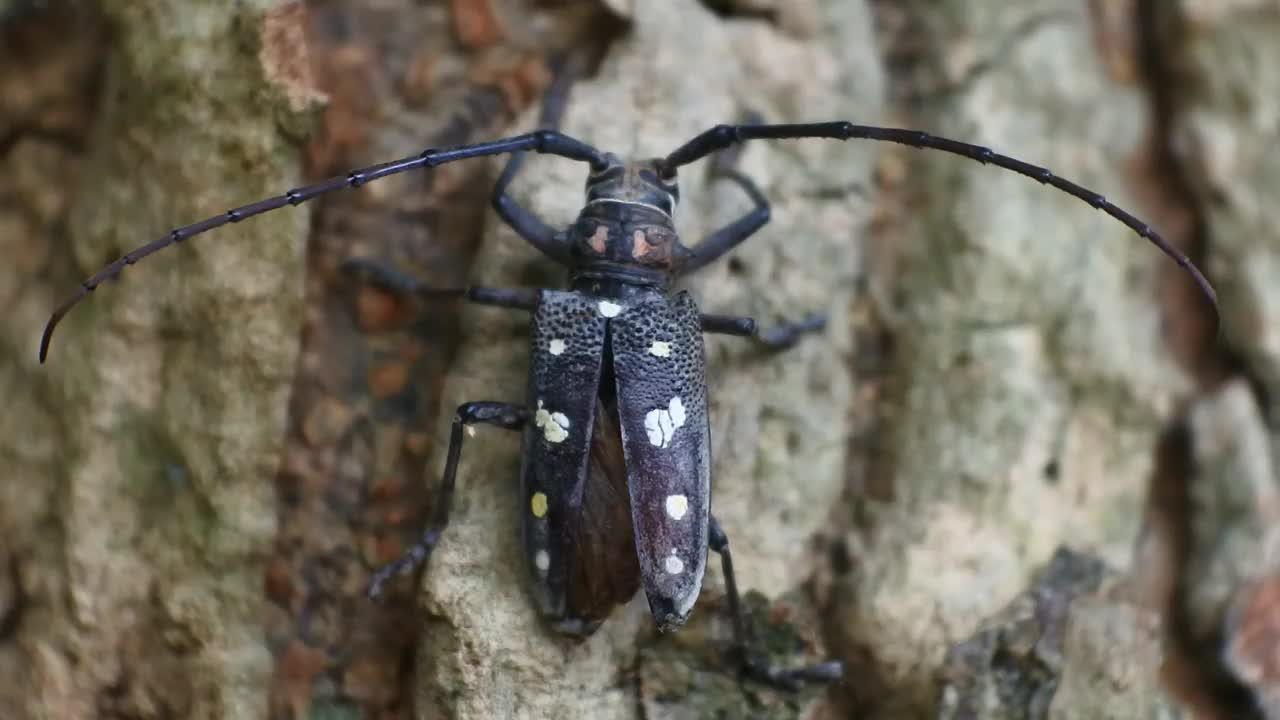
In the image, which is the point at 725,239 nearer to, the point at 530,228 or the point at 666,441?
the point at 530,228

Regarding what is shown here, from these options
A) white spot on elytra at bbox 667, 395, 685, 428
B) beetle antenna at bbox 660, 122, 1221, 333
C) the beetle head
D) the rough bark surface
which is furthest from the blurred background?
beetle antenna at bbox 660, 122, 1221, 333

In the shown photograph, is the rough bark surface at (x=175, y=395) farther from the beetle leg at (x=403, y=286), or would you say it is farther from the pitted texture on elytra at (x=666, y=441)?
the pitted texture on elytra at (x=666, y=441)

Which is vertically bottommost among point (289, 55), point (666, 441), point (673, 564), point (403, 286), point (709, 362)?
point (673, 564)

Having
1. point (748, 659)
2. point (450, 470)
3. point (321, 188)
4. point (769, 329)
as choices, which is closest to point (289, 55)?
point (321, 188)

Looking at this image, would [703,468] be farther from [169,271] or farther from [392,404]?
[169,271]

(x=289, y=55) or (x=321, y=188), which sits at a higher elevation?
(x=289, y=55)

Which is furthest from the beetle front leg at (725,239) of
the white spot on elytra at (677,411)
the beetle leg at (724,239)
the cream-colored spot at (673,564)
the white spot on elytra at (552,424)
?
the cream-colored spot at (673,564)

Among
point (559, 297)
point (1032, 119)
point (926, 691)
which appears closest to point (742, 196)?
point (559, 297)
